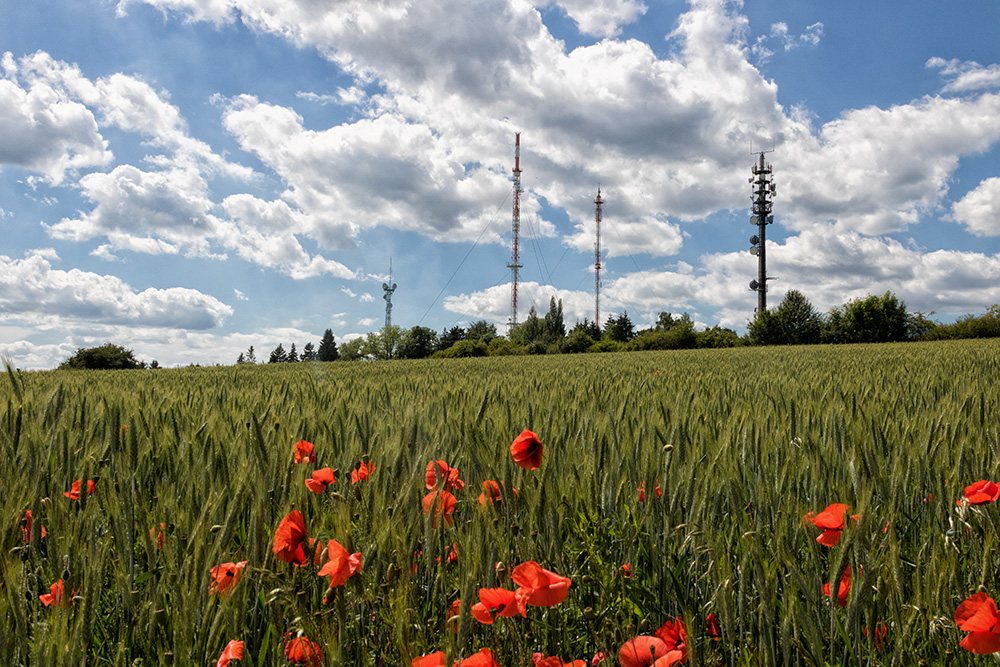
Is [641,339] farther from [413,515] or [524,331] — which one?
[413,515]

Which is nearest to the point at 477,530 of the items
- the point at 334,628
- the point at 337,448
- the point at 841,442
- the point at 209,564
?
the point at 334,628

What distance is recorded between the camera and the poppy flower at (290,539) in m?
0.87

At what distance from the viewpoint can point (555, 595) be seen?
2.45ft

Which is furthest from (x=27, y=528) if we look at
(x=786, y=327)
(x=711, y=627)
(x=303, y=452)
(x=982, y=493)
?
(x=786, y=327)

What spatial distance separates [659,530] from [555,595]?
1.89ft

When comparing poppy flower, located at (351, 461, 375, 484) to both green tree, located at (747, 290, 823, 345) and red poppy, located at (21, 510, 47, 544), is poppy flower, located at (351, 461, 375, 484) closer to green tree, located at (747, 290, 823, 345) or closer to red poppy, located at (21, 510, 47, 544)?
red poppy, located at (21, 510, 47, 544)

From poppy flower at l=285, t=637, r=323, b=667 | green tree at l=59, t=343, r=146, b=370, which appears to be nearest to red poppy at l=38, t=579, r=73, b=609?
poppy flower at l=285, t=637, r=323, b=667

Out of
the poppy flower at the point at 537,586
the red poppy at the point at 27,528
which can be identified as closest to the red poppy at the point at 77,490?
the red poppy at the point at 27,528

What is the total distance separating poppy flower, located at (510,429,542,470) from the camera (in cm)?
108

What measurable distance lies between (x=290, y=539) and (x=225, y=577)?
102mm

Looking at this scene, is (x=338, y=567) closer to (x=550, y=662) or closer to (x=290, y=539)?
(x=290, y=539)

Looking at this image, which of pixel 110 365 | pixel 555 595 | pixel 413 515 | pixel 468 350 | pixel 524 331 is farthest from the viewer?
pixel 524 331

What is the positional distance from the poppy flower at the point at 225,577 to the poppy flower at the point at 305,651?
0.13m

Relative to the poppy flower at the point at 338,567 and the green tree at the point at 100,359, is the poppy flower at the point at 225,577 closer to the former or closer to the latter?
the poppy flower at the point at 338,567
